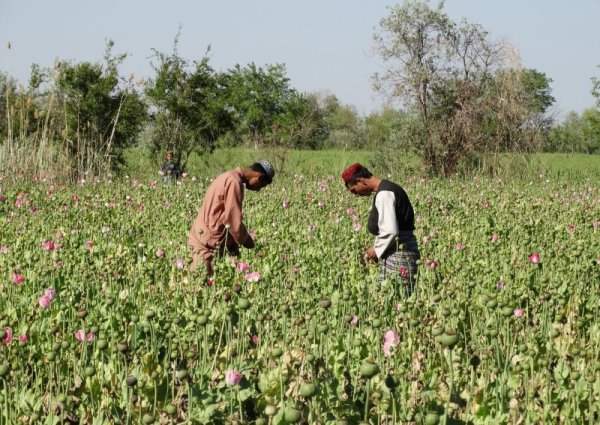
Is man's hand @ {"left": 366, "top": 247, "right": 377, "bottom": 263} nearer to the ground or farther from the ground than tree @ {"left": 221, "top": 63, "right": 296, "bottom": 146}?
nearer to the ground

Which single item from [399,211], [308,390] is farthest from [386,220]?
[308,390]

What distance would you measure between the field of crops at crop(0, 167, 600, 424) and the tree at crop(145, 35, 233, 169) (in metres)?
10.7

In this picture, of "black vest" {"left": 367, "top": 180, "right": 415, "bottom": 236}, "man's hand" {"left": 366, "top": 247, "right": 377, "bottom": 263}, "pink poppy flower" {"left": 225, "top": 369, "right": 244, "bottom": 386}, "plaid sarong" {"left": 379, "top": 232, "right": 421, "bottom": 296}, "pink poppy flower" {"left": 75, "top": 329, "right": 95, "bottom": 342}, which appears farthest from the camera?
"man's hand" {"left": 366, "top": 247, "right": 377, "bottom": 263}

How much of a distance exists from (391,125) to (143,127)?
263 inches

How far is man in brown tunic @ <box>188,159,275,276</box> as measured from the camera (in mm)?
5758

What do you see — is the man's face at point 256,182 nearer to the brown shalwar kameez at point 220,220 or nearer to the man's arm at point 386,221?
the brown shalwar kameez at point 220,220

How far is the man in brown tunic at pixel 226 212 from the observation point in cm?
576

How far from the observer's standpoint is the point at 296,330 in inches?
156

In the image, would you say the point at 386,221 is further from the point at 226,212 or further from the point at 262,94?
the point at 262,94

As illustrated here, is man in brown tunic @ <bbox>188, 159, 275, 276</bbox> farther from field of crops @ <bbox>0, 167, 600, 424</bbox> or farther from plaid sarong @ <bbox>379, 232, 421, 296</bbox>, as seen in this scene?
plaid sarong @ <bbox>379, 232, 421, 296</bbox>

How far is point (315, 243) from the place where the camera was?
6.82 metres

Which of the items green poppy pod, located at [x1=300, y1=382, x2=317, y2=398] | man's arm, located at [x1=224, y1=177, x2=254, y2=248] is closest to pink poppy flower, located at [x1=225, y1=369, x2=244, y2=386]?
green poppy pod, located at [x1=300, y1=382, x2=317, y2=398]

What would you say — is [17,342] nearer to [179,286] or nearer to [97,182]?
[179,286]

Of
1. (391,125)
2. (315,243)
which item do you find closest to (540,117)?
(391,125)
